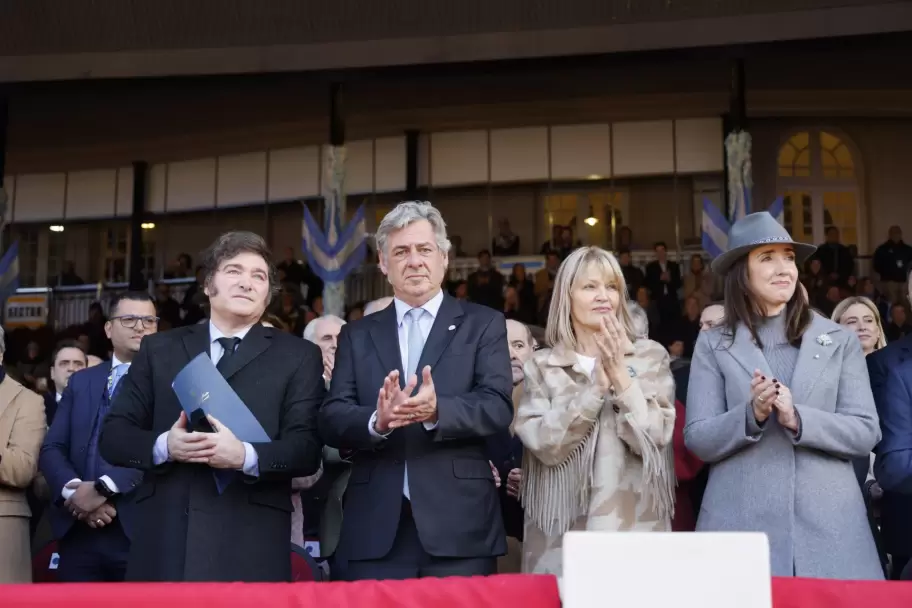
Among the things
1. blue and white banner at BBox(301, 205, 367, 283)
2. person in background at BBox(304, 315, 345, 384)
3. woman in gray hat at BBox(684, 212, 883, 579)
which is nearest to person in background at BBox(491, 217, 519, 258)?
blue and white banner at BBox(301, 205, 367, 283)

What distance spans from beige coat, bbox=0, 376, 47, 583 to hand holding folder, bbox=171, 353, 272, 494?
1283 mm

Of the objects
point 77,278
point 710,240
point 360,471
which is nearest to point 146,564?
point 360,471

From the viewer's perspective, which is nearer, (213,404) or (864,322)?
(213,404)

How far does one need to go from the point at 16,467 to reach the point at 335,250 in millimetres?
9190

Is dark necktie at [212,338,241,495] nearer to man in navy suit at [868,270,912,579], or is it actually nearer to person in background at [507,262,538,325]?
man in navy suit at [868,270,912,579]

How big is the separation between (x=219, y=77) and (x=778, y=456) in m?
11.7

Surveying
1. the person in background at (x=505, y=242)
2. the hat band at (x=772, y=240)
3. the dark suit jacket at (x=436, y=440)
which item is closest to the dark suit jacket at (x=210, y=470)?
the dark suit jacket at (x=436, y=440)

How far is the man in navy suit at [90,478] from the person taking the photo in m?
3.93

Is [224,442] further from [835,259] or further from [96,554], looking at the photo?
[835,259]

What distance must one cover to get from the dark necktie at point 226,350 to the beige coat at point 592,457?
2.98 feet

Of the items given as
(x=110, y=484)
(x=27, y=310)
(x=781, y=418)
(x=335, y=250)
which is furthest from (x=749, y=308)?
(x=27, y=310)

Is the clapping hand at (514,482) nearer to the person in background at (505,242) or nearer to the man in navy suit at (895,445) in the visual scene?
the man in navy suit at (895,445)

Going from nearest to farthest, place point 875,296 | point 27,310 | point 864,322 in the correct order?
point 864,322, point 875,296, point 27,310

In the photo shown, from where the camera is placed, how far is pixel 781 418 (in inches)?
118
